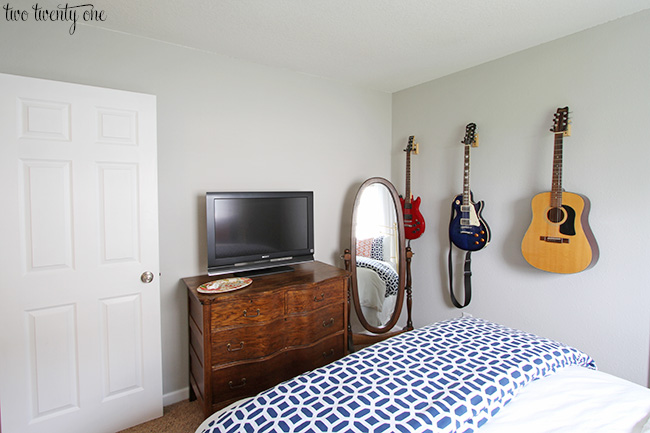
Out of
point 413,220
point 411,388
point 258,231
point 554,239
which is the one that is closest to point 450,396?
point 411,388

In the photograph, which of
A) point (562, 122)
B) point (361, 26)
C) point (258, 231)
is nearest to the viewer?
point (361, 26)

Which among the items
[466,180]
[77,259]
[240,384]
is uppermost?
[466,180]

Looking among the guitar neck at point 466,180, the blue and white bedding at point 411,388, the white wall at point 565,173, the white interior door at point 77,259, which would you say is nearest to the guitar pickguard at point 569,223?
the white wall at point 565,173

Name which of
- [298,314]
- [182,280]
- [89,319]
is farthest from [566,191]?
[89,319]

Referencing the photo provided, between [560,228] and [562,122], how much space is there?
663 millimetres

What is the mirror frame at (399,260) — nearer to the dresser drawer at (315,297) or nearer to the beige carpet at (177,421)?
the dresser drawer at (315,297)

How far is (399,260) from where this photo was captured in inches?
120

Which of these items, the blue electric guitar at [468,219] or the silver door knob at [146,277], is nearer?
the silver door knob at [146,277]

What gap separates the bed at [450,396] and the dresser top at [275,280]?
792mm

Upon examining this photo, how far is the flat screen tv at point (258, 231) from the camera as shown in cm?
226

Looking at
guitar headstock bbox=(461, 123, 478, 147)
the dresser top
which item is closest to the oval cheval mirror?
the dresser top

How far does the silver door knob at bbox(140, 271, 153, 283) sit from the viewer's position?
203cm

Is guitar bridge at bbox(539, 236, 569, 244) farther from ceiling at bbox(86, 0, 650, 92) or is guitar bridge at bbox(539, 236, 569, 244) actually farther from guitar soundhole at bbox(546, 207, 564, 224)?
ceiling at bbox(86, 0, 650, 92)

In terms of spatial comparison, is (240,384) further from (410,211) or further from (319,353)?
(410,211)
